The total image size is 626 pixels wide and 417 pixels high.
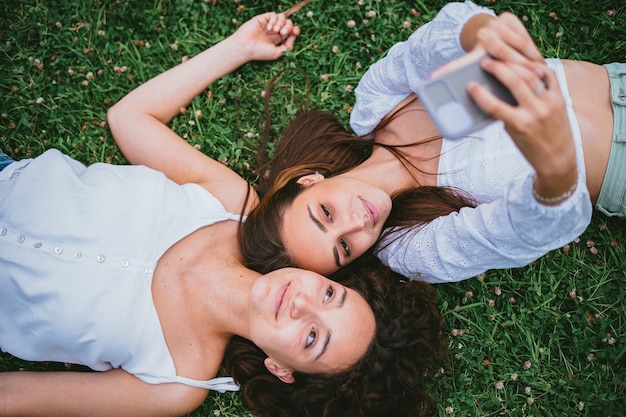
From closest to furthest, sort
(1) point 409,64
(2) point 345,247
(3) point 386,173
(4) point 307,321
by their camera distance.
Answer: (4) point 307,321 < (2) point 345,247 < (1) point 409,64 < (3) point 386,173

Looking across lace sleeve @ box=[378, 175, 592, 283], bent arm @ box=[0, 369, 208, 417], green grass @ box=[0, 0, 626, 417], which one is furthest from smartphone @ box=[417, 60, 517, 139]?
bent arm @ box=[0, 369, 208, 417]

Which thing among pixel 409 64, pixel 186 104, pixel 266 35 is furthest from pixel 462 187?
pixel 186 104

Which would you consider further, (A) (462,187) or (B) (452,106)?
(A) (462,187)

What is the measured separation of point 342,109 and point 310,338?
1970 mm

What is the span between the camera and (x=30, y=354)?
3.26 m

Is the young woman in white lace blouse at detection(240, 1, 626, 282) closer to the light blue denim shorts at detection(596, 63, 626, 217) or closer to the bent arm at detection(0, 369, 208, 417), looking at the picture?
the light blue denim shorts at detection(596, 63, 626, 217)

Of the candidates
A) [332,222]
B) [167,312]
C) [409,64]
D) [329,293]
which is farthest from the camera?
[409,64]

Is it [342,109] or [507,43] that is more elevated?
[507,43]

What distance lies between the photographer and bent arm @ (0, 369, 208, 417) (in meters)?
3.21

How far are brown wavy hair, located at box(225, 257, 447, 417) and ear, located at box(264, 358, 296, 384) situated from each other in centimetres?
6

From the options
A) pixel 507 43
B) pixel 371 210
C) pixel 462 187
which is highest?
pixel 507 43

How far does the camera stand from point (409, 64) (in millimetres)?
3375

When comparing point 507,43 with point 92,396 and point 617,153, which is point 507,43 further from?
point 92,396

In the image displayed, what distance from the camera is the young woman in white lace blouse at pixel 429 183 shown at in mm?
2754
